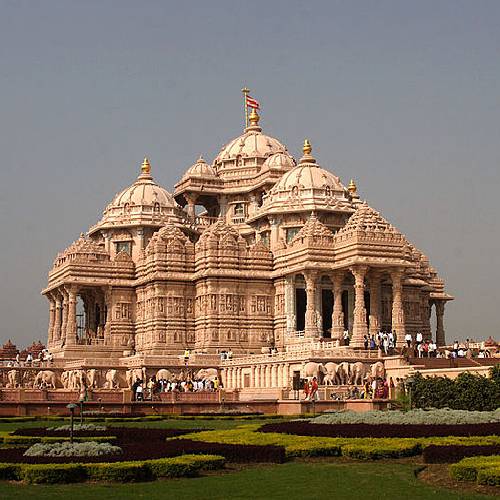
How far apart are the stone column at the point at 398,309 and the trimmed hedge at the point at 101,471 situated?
45.6m

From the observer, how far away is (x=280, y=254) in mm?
72812

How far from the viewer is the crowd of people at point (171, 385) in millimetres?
54125

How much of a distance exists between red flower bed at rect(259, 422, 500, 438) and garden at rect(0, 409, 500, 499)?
0.10ft

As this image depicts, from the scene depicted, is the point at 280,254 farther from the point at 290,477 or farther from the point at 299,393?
the point at 290,477

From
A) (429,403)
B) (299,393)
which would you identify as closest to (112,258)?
(299,393)

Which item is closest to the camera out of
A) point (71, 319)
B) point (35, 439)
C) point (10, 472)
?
point (10, 472)

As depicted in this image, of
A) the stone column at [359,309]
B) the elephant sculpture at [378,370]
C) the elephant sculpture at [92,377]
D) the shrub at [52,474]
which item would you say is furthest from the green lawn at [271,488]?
the elephant sculpture at [92,377]

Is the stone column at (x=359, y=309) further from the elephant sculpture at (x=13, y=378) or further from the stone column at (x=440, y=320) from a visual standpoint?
the elephant sculpture at (x=13, y=378)

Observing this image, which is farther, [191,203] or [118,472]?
[191,203]

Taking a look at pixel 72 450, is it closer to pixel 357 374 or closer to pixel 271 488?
pixel 271 488

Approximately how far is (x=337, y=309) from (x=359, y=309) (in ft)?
10.6

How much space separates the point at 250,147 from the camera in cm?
9356

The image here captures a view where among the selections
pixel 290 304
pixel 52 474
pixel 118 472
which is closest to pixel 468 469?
pixel 118 472

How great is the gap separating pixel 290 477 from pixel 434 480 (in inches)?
106
